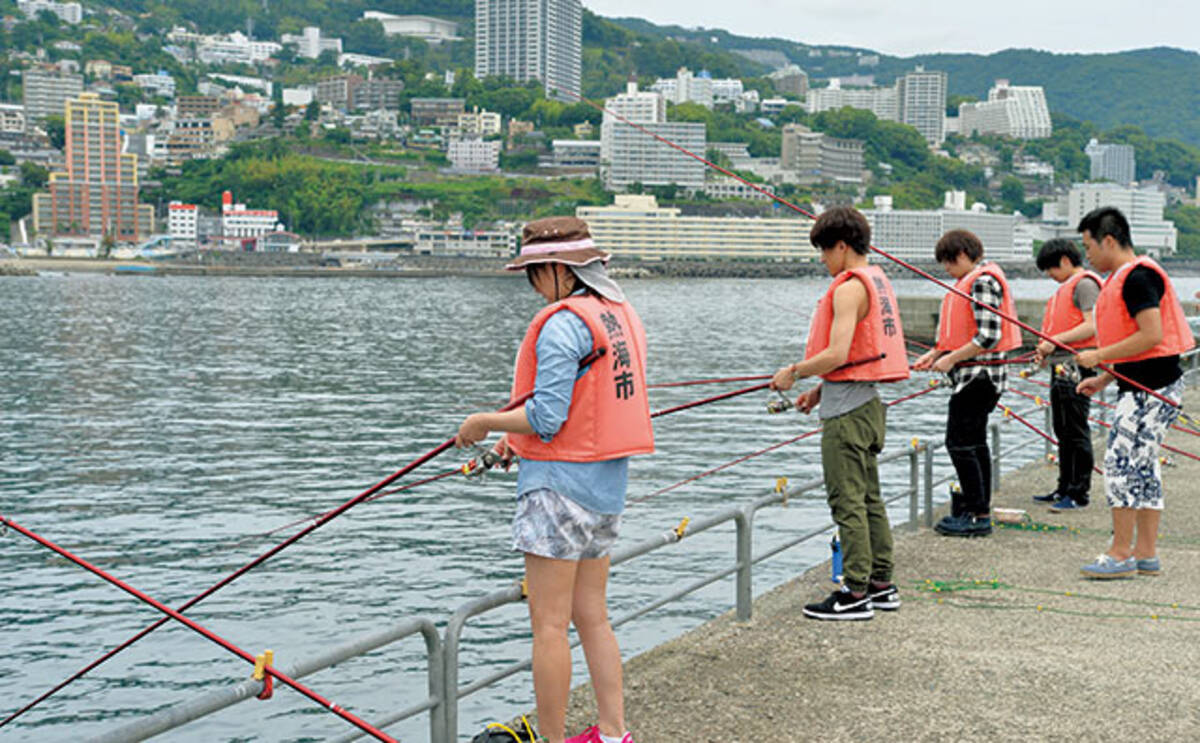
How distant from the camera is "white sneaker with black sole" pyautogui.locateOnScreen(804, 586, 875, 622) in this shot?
5812 millimetres

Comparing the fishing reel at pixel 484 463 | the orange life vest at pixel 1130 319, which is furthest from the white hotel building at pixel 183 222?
the fishing reel at pixel 484 463

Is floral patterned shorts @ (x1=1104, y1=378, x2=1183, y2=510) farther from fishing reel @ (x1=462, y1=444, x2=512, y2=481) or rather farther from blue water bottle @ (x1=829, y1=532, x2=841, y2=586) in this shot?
fishing reel @ (x1=462, y1=444, x2=512, y2=481)

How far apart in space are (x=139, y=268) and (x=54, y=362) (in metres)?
124

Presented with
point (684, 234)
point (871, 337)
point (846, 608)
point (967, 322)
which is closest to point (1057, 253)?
point (967, 322)

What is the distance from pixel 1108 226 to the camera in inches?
244

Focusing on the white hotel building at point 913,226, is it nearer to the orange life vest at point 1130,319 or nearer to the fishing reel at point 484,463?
the orange life vest at point 1130,319

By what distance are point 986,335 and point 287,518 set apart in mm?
10942

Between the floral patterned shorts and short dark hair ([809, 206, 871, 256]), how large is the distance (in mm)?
1681

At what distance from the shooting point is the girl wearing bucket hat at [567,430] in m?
3.66

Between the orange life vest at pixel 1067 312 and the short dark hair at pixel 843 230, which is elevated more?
the short dark hair at pixel 843 230

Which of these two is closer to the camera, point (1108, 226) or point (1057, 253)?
point (1108, 226)

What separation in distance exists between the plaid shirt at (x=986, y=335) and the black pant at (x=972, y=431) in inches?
1.6

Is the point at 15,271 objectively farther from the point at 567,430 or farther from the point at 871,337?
the point at 567,430

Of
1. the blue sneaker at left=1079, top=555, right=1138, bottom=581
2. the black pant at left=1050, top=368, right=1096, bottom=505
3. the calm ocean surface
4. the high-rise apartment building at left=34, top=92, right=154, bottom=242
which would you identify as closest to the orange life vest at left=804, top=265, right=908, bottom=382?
the blue sneaker at left=1079, top=555, right=1138, bottom=581
